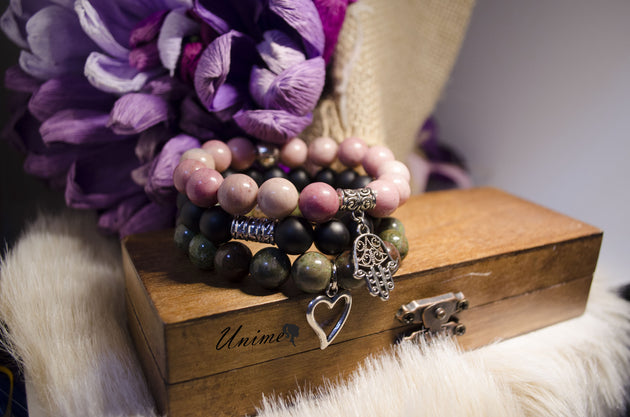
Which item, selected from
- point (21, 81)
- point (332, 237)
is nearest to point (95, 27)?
point (21, 81)

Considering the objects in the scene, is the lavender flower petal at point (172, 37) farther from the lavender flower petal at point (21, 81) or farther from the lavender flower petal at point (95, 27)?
the lavender flower petal at point (21, 81)

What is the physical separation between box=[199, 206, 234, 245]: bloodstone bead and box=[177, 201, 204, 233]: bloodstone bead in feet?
0.07

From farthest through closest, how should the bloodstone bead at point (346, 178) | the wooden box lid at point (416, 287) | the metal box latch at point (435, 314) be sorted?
the bloodstone bead at point (346, 178), the metal box latch at point (435, 314), the wooden box lid at point (416, 287)

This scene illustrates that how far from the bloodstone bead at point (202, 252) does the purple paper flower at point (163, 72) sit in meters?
0.12

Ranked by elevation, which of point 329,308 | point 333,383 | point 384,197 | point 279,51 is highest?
point 279,51

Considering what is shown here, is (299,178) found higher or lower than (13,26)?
lower

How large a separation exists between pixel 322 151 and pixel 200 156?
0.62 feet

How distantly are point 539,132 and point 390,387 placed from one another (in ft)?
2.46

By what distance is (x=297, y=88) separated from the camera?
0.61 meters

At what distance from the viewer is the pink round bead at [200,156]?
0.61 meters

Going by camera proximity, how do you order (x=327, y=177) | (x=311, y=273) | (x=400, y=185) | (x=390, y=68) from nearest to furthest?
1. (x=311, y=273)
2. (x=400, y=185)
3. (x=327, y=177)
4. (x=390, y=68)

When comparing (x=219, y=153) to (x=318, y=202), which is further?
(x=219, y=153)

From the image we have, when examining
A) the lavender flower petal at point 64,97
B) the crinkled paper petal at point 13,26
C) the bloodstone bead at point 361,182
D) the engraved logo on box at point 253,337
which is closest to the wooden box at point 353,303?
the engraved logo on box at point 253,337

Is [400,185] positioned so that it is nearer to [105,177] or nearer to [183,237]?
[183,237]
